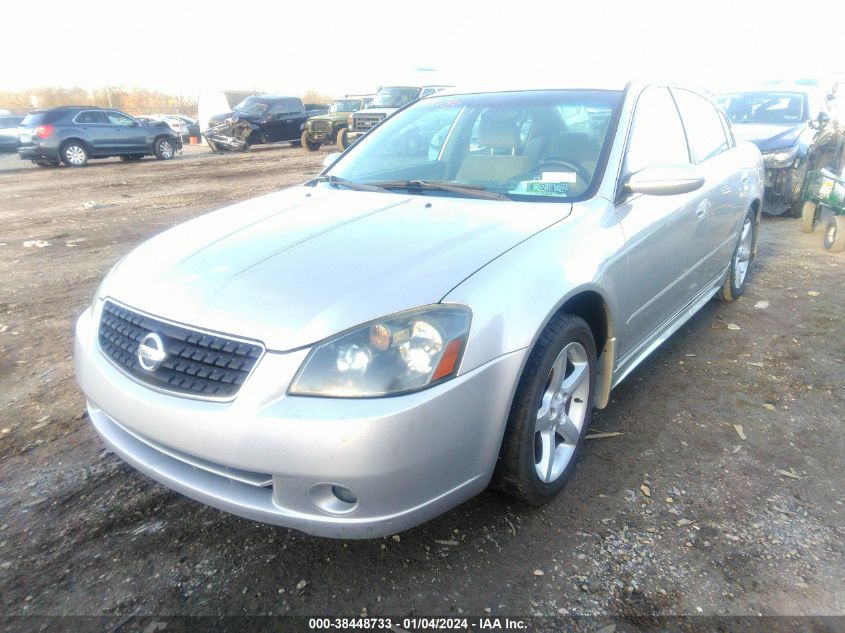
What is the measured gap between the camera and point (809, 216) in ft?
23.5

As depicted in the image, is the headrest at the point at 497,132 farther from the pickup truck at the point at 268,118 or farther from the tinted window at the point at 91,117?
the pickup truck at the point at 268,118

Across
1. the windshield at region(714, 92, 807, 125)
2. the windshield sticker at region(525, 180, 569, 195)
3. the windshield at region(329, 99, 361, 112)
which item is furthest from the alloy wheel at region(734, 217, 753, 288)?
the windshield at region(329, 99, 361, 112)

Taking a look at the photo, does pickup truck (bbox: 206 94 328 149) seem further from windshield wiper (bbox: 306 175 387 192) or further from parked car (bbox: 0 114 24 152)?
windshield wiper (bbox: 306 175 387 192)

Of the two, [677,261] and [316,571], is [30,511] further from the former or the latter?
[677,261]

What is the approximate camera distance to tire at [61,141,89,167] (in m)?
15.9

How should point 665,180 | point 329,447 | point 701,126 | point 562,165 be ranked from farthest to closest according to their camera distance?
1. point 701,126
2. point 562,165
3. point 665,180
4. point 329,447

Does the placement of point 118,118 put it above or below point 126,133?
above

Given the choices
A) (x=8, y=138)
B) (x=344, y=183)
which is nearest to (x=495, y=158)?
(x=344, y=183)

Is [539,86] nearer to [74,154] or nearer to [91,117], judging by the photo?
[74,154]

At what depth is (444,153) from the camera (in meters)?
3.44

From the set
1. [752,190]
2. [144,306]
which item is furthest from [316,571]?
[752,190]

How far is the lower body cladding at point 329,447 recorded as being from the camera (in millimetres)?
1713

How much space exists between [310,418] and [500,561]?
37.3 inches

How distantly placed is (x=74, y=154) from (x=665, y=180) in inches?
688
